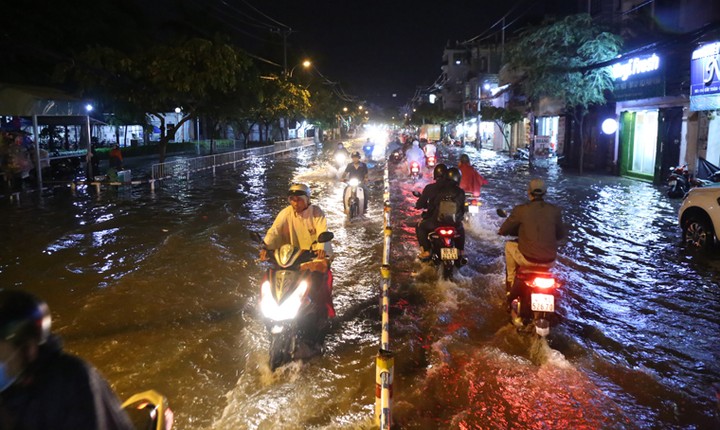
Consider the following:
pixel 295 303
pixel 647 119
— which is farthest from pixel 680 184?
pixel 295 303

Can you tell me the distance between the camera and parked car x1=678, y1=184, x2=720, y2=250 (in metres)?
9.91

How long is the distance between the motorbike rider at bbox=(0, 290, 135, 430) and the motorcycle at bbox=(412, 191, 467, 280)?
6270 millimetres

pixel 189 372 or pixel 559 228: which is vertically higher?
pixel 559 228

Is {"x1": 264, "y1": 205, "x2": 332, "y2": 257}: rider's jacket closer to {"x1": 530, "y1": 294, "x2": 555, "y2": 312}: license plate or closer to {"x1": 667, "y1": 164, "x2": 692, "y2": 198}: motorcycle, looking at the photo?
{"x1": 530, "y1": 294, "x2": 555, "y2": 312}: license plate

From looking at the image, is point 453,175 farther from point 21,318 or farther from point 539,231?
point 21,318

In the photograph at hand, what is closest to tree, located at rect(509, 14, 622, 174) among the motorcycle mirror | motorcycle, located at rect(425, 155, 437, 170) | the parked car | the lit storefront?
the lit storefront

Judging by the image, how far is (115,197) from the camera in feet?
60.9

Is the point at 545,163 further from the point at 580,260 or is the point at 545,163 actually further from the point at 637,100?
the point at 580,260

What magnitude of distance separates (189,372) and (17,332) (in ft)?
12.3

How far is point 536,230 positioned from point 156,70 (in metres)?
19.3

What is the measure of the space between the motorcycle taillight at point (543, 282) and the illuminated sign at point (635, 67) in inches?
662

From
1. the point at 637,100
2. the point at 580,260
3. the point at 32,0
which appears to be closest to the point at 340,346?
the point at 580,260

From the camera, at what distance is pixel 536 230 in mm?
6172

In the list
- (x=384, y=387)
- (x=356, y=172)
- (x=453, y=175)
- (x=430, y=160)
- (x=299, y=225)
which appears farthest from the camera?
(x=430, y=160)
